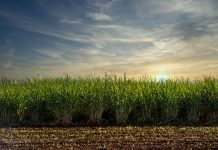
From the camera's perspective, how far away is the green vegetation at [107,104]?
1547 cm

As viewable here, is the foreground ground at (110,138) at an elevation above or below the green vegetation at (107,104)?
below

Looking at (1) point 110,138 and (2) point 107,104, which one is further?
(2) point 107,104

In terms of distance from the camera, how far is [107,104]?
15.7 m

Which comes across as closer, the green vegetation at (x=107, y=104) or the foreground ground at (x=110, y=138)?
the foreground ground at (x=110, y=138)

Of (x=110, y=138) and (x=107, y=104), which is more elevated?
(x=107, y=104)

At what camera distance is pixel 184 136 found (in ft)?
40.4

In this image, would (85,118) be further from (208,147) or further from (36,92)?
(208,147)

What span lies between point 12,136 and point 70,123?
9.67ft

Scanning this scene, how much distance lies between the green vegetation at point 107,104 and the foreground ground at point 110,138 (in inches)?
56.3

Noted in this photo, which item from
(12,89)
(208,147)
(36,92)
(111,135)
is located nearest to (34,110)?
(36,92)

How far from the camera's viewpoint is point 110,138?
11789mm

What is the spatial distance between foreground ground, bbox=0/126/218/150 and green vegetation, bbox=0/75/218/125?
143cm

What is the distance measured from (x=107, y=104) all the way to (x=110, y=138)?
4.00 meters

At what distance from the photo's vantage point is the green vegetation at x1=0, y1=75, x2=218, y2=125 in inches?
609
